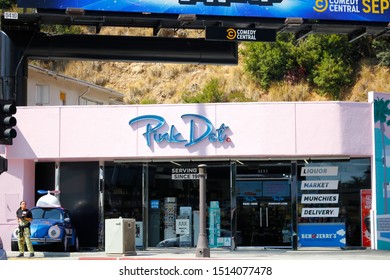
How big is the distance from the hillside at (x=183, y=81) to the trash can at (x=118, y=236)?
34.5 m

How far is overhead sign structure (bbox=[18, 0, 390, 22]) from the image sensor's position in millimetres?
27125

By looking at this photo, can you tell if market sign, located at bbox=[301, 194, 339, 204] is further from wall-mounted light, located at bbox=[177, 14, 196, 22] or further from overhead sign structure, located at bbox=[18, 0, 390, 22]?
wall-mounted light, located at bbox=[177, 14, 196, 22]

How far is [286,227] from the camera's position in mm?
28406

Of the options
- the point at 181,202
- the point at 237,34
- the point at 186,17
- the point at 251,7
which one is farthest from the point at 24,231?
the point at 251,7

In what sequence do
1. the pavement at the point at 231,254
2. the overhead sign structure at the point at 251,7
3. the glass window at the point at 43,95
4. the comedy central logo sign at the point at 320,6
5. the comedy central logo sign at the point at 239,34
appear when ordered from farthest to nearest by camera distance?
the glass window at the point at 43,95, the comedy central logo sign at the point at 320,6, the comedy central logo sign at the point at 239,34, the overhead sign structure at the point at 251,7, the pavement at the point at 231,254

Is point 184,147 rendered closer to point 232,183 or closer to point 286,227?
point 232,183

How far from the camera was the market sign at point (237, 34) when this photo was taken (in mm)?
27484

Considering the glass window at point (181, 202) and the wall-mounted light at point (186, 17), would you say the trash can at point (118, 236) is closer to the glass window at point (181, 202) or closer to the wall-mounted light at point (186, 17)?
the glass window at point (181, 202)

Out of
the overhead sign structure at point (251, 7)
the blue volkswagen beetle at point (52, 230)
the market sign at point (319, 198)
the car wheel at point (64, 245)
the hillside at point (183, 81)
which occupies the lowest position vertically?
the car wheel at point (64, 245)

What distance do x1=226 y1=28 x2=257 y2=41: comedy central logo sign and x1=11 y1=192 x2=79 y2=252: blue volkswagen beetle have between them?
7939 millimetres

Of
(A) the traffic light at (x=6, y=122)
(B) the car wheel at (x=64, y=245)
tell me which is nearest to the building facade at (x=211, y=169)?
(B) the car wheel at (x=64, y=245)

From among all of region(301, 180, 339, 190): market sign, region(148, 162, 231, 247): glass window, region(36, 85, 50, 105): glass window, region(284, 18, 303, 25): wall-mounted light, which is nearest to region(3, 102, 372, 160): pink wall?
region(148, 162, 231, 247): glass window

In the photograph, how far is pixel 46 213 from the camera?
27.7m

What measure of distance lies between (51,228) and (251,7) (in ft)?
32.0
